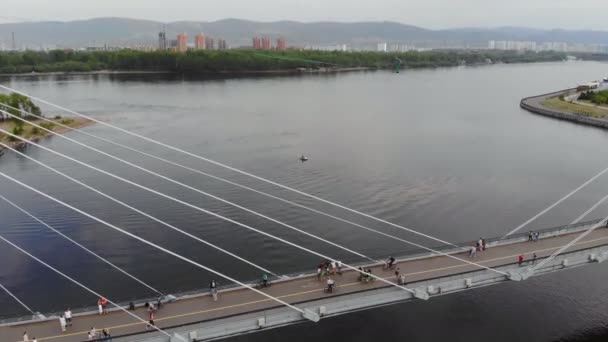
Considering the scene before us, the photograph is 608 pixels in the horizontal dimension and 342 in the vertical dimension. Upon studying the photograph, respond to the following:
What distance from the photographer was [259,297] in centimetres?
1017

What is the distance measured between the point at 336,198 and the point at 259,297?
34.0 ft

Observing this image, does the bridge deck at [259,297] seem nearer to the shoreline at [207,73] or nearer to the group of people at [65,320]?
the group of people at [65,320]

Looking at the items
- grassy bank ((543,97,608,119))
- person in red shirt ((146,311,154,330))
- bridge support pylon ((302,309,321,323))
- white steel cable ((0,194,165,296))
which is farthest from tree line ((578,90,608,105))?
person in red shirt ((146,311,154,330))

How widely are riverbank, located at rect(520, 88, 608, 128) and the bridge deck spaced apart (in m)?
30.2

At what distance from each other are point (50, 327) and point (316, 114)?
32.6 meters

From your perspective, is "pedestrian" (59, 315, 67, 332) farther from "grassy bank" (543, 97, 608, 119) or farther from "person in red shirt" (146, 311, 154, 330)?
"grassy bank" (543, 97, 608, 119)

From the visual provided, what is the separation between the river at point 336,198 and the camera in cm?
1243

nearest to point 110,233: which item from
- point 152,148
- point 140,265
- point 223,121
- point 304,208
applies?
point 140,265

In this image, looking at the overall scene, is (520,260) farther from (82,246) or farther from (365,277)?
(82,246)

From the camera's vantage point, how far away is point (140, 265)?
572 inches

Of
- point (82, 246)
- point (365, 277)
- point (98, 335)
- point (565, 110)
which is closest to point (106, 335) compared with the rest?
point (98, 335)

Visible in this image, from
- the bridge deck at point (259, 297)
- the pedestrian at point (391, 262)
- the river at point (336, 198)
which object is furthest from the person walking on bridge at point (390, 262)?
the river at point (336, 198)

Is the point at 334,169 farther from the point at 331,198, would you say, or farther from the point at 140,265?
the point at 140,265

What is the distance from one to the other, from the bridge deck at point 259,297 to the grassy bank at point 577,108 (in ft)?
106
